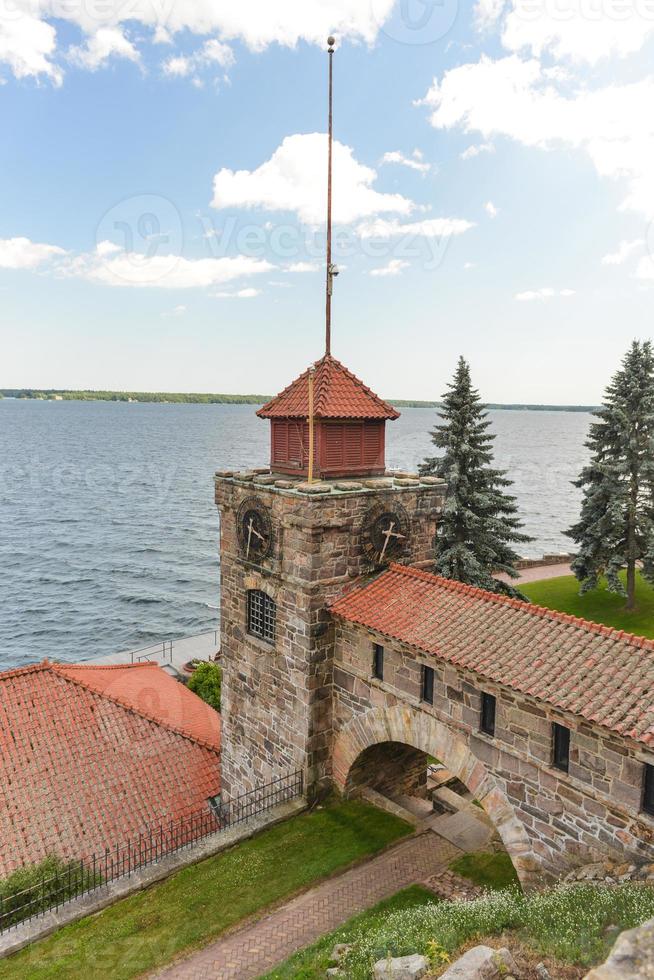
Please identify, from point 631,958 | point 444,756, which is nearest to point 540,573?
point 444,756

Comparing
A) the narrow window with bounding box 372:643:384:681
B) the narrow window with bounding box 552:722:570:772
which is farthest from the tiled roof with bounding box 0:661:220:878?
the narrow window with bounding box 552:722:570:772

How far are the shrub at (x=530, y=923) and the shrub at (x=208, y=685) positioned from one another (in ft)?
60.3

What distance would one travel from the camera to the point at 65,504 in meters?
86.5

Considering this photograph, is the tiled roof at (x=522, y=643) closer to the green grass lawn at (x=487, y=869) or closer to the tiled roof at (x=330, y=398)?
the tiled roof at (x=330, y=398)

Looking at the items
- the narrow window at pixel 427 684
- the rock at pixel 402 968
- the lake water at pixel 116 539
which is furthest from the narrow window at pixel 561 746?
the lake water at pixel 116 539

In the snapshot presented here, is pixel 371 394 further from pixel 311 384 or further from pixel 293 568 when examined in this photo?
pixel 293 568

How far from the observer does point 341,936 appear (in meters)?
11.9

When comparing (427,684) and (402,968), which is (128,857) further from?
(402,968)

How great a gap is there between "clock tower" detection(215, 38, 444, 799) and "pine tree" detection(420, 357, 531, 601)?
404 inches

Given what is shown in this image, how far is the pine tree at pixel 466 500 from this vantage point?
27.6 meters

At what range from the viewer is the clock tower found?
50.6ft

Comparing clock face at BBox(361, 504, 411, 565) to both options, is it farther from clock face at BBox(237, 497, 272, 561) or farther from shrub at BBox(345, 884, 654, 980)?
shrub at BBox(345, 884, 654, 980)

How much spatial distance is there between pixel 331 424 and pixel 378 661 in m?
6.03

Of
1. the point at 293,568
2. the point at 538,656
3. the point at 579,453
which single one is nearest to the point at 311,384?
the point at 293,568
